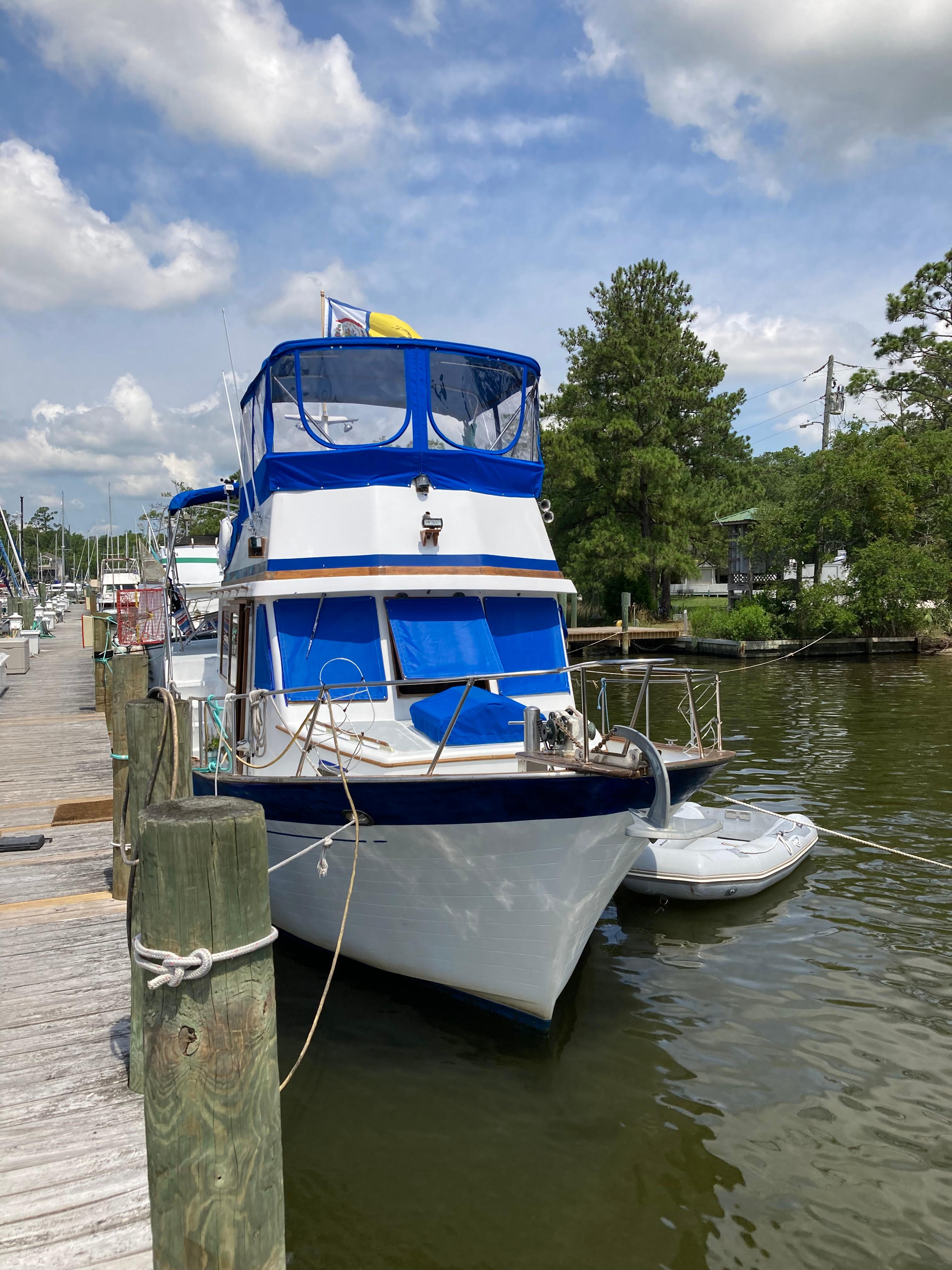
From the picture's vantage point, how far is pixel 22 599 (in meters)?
39.1

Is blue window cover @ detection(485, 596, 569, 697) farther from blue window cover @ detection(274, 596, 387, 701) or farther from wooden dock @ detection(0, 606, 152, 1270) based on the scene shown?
wooden dock @ detection(0, 606, 152, 1270)

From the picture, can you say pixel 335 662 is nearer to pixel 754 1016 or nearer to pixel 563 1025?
pixel 563 1025

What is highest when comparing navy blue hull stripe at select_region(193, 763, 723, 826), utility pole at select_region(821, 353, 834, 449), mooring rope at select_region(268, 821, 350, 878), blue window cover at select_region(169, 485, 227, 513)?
utility pole at select_region(821, 353, 834, 449)

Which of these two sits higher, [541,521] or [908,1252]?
[541,521]

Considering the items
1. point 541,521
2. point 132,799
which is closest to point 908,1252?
point 132,799

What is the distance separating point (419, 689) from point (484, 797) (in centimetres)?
256

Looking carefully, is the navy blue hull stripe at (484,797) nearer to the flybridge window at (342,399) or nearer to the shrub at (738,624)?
the flybridge window at (342,399)

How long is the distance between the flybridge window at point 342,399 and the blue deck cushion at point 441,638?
162cm

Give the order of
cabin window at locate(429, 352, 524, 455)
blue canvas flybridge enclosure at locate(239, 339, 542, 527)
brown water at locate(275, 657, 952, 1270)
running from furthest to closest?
cabin window at locate(429, 352, 524, 455), blue canvas flybridge enclosure at locate(239, 339, 542, 527), brown water at locate(275, 657, 952, 1270)

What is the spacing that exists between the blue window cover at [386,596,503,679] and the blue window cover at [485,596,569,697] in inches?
8.4

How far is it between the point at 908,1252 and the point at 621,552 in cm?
3592

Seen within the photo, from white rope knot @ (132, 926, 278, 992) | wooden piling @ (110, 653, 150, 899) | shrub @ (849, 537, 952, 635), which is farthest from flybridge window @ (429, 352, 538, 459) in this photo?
shrub @ (849, 537, 952, 635)

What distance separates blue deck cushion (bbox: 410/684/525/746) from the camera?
255 inches

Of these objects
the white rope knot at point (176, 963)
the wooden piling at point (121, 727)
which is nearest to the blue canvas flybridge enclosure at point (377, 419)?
the wooden piling at point (121, 727)
